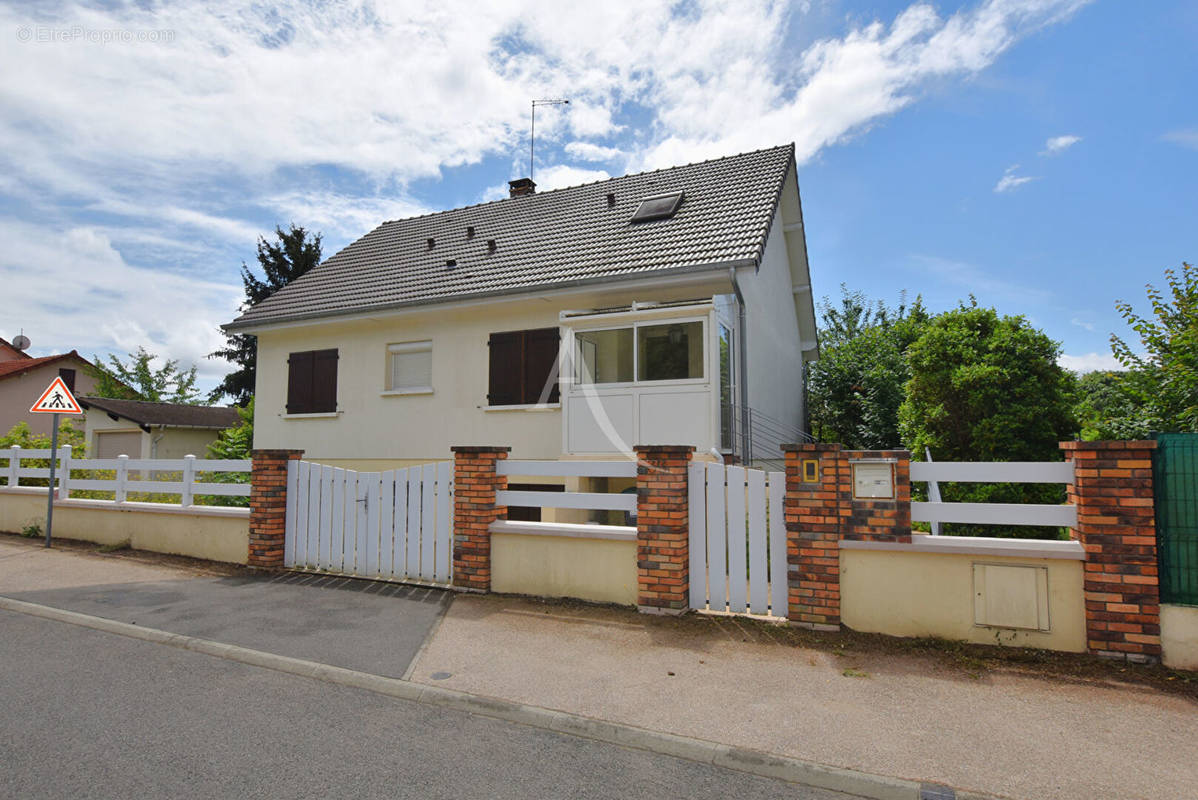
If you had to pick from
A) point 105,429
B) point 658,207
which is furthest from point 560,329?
point 105,429

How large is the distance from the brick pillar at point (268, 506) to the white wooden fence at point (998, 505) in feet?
23.4

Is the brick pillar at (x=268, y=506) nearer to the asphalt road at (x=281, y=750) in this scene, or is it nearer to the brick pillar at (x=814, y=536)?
the asphalt road at (x=281, y=750)

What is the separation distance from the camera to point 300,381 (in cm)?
1388

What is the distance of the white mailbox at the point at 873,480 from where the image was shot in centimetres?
519

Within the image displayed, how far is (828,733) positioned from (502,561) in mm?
3841

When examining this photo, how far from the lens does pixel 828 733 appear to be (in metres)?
3.61

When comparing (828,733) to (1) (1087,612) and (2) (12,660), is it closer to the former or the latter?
(1) (1087,612)

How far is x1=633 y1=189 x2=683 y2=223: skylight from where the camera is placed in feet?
40.6

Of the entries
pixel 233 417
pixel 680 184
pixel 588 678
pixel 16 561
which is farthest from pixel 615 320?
pixel 233 417

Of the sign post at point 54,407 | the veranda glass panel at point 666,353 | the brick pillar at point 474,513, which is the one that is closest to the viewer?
the brick pillar at point 474,513

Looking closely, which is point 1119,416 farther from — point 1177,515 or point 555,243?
point 555,243

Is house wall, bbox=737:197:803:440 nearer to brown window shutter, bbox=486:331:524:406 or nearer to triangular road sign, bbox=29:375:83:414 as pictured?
brown window shutter, bbox=486:331:524:406

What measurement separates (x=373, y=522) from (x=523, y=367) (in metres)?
4.85

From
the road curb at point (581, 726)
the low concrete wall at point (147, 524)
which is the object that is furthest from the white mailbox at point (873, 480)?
the low concrete wall at point (147, 524)
